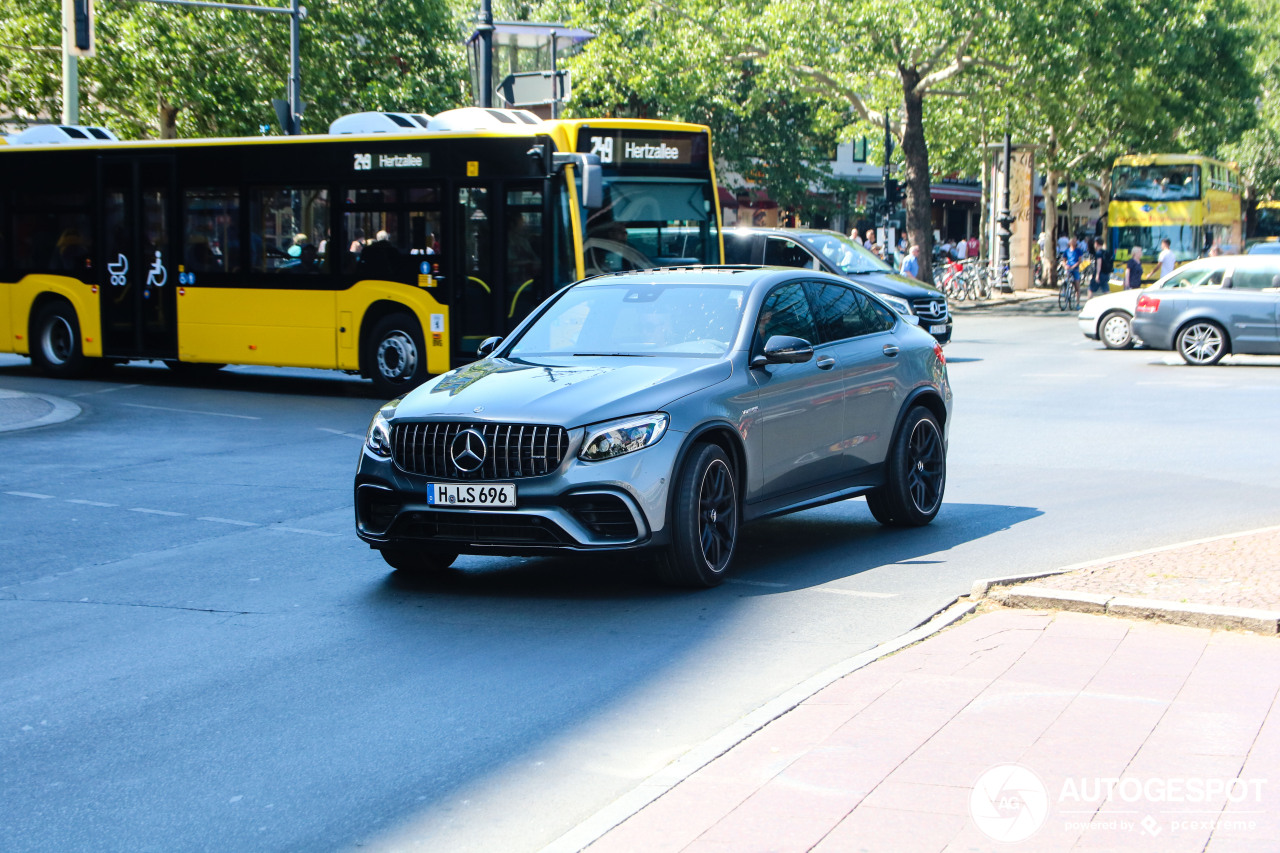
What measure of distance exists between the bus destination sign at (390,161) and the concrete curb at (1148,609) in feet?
38.8

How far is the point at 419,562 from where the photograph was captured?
26.3 ft

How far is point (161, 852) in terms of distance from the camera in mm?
4125

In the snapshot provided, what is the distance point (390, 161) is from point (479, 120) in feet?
4.06

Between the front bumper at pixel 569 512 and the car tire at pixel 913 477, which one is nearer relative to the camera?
the front bumper at pixel 569 512

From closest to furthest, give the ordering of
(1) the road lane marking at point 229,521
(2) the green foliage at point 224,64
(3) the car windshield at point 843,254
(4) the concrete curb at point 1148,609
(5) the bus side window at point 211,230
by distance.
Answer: (4) the concrete curb at point 1148,609 < (1) the road lane marking at point 229,521 < (5) the bus side window at point 211,230 < (3) the car windshield at point 843,254 < (2) the green foliage at point 224,64

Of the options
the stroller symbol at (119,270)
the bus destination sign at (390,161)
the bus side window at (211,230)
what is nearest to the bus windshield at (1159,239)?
the bus destination sign at (390,161)

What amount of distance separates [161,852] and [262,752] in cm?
90

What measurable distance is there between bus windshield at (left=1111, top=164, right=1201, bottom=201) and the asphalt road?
32.8 metres

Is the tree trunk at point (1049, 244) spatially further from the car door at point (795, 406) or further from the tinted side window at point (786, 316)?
the car door at point (795, 406)

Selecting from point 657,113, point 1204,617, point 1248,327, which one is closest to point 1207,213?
point 657,113

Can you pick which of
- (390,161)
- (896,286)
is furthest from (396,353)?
(896,286)

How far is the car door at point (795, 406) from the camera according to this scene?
8117 mm

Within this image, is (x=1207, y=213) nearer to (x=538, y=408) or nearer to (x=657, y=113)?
(x=657, y=113)

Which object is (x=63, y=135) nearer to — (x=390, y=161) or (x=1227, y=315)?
(x=390, y=161)
